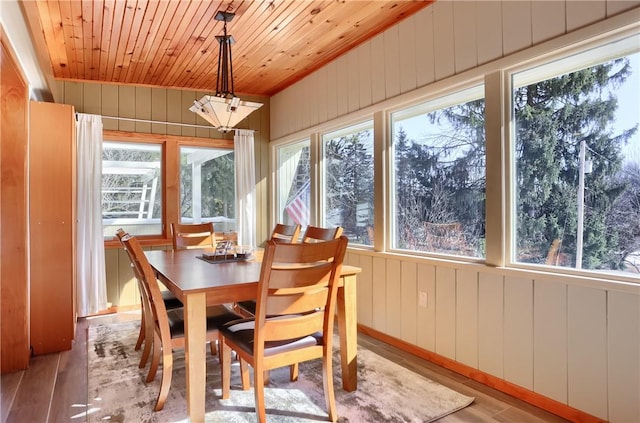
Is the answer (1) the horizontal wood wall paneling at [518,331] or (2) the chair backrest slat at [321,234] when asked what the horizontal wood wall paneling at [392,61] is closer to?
(2) the chair backrest slat at [321,234]

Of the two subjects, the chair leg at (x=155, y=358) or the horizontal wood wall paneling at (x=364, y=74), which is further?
the horizontal wood wall paneling at (x=364, y=74)

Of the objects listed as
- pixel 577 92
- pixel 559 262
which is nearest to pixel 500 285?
pixel 559 262

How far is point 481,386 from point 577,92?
1797mm

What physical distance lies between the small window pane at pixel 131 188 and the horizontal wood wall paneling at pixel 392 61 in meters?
2.86

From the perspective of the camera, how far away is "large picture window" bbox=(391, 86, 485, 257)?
258 cm

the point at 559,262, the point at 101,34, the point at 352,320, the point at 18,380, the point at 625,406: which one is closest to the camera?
the point at 625,406

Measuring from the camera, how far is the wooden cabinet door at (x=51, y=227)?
Answer: 115 inches

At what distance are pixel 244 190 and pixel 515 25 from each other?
3405 millimetres

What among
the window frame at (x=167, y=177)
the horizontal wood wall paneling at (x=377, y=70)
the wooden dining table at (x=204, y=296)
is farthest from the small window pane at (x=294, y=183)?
the wooden dining table at (x=204, y=296)

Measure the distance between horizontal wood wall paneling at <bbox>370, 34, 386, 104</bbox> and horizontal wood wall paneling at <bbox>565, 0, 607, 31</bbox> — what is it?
1.42 metres

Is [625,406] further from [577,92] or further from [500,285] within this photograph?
[577,92]

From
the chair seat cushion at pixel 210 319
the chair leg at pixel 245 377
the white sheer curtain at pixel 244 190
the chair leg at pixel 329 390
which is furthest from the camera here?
the white sheer curtain at pixel 244 190

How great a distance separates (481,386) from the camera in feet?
7.76

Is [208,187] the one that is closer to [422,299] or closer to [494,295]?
[422,299]
